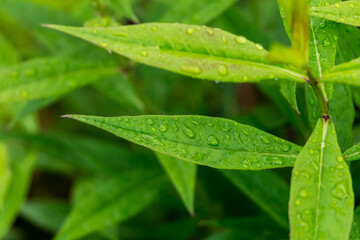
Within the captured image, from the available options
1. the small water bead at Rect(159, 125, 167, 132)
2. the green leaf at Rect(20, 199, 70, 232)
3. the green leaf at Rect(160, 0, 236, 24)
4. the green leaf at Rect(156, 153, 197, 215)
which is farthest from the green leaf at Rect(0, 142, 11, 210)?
the small water bead at Rect(159, 125, 167, 132)

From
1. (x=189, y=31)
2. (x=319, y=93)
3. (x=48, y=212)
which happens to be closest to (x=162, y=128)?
(x=189, y=31)

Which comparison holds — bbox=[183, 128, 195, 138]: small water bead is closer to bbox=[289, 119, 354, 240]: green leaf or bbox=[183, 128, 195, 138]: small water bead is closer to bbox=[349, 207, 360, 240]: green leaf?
bbox=[289, 119, 354, 240]: green leaf

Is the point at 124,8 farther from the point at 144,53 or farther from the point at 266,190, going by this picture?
the point at 266,190

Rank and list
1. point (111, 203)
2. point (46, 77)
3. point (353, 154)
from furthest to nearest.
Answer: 1. point (111, 203)
2. point (46, 77)
3. point (353, 154)

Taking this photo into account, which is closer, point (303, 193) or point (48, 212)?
point (303, 193)

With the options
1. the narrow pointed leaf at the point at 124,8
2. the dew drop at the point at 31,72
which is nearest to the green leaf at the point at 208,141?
the narrow pointed leaf at the point at 124,8

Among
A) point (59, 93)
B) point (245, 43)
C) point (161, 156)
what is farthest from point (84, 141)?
point (245, 43)
